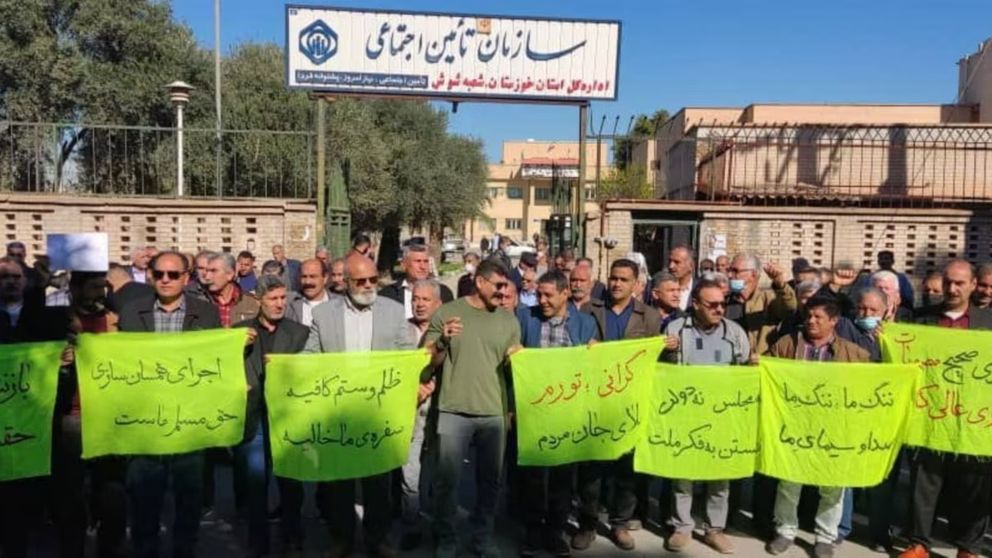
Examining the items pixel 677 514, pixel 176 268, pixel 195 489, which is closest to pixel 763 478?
pixel 677 514

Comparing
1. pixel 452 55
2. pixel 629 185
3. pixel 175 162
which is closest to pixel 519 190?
pixel 629 185

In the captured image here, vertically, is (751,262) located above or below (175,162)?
below

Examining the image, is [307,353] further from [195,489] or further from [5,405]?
[5,405]

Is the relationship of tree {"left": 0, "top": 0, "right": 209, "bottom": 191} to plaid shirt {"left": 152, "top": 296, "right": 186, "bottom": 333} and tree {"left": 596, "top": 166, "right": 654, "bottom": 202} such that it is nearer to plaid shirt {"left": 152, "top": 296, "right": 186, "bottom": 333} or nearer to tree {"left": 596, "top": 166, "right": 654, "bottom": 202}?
tree {"left": 596, "top": 166, "right": 654, "bottom": 202}

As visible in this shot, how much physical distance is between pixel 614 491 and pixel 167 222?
28.6 feet

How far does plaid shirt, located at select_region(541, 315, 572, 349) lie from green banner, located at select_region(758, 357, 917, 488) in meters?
1.18

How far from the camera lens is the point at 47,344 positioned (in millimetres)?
4031

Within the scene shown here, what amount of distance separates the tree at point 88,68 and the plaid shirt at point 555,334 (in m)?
15.4

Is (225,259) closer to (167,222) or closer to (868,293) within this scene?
(868,293)

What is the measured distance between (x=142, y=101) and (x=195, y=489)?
709 inches

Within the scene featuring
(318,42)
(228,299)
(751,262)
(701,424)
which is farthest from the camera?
(318,42)

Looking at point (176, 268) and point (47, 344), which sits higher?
point (176, 268)

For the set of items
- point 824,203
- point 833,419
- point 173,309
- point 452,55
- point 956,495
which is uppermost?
point 452,55

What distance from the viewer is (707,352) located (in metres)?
4.67
